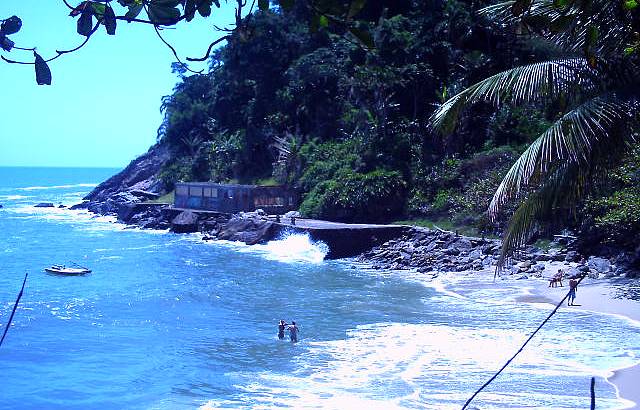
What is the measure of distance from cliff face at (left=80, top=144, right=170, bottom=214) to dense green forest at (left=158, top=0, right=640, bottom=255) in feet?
32.9

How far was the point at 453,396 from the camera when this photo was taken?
13625mm

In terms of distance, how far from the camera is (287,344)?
1803 centimetres

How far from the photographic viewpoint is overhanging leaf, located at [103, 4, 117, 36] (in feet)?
8.70

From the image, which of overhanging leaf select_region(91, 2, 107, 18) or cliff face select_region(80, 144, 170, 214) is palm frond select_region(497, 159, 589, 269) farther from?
cliff face select_region(80, 144, 170, 214)

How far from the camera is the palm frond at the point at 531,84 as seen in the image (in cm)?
873

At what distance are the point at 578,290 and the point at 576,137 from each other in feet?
53.9

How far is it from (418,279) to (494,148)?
9.80 m

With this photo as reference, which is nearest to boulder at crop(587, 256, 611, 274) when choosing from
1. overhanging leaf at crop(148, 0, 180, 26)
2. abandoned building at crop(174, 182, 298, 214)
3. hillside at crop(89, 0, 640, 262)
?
hillside at crop(89, 0, 640, 262)

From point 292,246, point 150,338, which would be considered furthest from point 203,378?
point 292,246

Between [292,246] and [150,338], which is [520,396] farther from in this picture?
[292,246]

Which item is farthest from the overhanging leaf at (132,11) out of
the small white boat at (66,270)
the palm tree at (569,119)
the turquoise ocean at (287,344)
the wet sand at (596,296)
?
the small white boat at (66,270)

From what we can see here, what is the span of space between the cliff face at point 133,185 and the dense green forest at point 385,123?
1003cm

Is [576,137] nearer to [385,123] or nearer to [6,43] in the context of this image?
[6,43]

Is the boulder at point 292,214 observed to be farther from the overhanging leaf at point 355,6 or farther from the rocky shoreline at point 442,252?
the overhanging leaf at point 355,6
